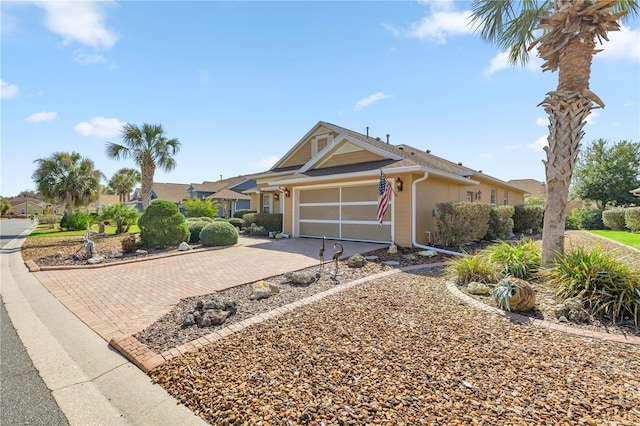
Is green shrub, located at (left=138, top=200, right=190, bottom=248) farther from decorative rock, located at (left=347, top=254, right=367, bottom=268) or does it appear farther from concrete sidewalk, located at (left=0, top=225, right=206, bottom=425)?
decorative rock, located at (left=347, top=254, right=367, bottom=268)

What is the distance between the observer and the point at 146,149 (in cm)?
2131

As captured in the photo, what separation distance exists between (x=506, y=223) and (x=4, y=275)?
1839cm

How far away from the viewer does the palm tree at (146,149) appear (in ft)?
68.5

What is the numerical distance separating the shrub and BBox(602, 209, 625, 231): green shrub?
35.6 feet

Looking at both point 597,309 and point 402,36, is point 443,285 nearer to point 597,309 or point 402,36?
point 597,309

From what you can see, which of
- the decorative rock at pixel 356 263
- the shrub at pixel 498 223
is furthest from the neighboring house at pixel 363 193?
the decorative rock at pixel 356 263

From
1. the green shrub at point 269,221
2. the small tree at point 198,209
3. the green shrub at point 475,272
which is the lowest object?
the green shrub at point 475,272

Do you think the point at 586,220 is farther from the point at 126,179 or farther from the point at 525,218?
the point at 126,179

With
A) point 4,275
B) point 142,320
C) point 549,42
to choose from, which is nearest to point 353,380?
point 142,320

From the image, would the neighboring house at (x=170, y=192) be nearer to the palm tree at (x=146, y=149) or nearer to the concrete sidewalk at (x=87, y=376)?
the palm tree at (x=146, y=149)

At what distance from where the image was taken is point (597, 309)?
13.9 feet

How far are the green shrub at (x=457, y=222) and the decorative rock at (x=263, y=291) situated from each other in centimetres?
705

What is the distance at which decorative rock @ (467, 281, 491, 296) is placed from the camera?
17.5ft

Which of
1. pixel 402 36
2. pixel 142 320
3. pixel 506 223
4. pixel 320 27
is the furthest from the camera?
pixel 506 223
